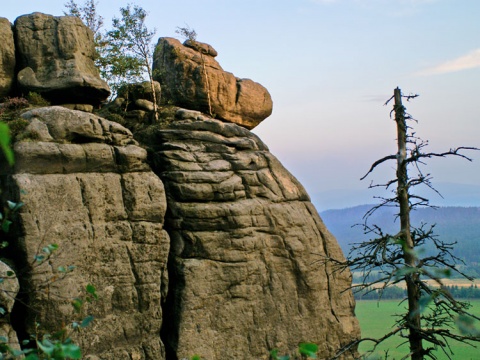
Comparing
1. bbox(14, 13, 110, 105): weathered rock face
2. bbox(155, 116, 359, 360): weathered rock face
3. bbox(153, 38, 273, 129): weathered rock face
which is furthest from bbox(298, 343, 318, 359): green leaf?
bbox(153, 38, 273, 129): weathered rock face

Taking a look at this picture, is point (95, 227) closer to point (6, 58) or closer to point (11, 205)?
point (6, 58)

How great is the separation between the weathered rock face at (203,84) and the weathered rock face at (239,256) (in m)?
4.43

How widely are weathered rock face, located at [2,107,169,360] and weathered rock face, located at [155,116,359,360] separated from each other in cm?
99

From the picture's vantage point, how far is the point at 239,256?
21031 mm

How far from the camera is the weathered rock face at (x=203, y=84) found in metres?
27.3

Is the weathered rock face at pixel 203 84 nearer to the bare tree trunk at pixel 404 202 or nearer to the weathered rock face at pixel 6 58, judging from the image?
the weathered rock face at pixel 6 58

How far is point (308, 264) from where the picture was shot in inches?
885

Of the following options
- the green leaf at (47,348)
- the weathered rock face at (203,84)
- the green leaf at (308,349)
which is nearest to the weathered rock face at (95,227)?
the weathered rock face at (203,84)

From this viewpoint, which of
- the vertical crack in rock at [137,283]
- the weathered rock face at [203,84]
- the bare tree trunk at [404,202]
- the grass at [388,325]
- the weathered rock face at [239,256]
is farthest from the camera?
the grass at [388,325]

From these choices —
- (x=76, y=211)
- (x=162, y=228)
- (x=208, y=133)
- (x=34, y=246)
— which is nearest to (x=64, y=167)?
(x=76, y=211)

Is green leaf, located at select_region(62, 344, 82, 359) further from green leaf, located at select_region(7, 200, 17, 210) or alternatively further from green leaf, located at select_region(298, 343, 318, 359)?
green leaf, located at select_region(7, 200, 17, 210)

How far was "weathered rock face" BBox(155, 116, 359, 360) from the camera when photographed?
20.2 meters

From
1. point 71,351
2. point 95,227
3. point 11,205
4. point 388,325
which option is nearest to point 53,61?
point 95,227

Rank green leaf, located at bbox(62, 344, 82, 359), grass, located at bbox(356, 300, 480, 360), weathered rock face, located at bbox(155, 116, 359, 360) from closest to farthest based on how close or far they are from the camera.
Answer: green leaf, located at bbox(62, 344, 82, 359) < weathered rock face, located at bbox(155, 116, 359, 360) < grass, located at bbox(356, 300, 480, 360)
